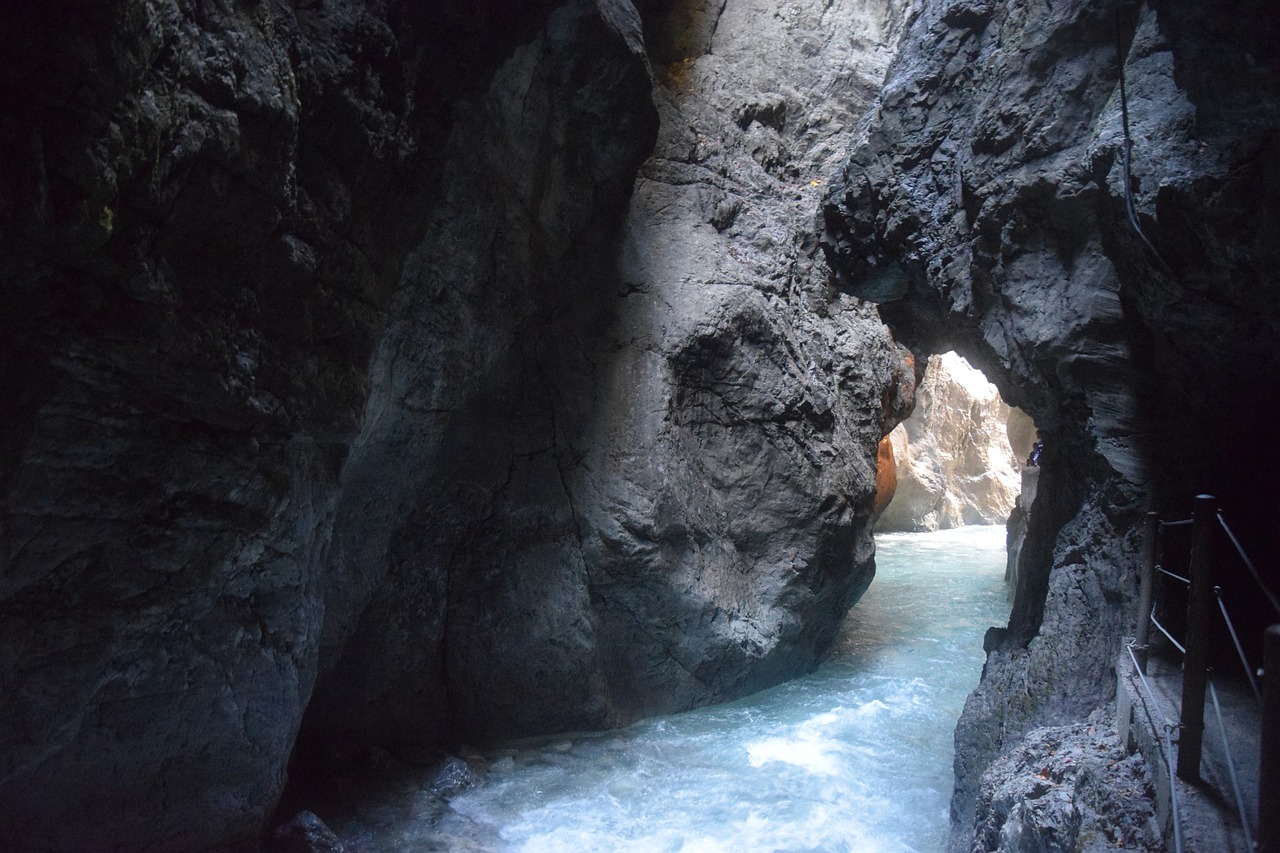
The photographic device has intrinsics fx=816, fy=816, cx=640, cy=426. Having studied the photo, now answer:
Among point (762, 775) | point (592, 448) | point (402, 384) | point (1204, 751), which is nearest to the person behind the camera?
point (1204, 751)

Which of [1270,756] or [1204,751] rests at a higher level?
[1270,756]

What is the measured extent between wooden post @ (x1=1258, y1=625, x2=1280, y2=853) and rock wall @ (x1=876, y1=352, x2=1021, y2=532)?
2382 cm

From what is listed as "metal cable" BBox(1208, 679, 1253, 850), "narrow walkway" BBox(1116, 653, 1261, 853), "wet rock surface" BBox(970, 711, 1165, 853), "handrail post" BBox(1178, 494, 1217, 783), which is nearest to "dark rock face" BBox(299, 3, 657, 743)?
"wet rock surface" BBox(970, 711, 1165, 853)

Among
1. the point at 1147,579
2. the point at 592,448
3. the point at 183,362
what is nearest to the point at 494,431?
the point at 592,448

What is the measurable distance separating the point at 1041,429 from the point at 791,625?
10.9 ft

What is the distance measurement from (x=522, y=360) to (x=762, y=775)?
4.08 m

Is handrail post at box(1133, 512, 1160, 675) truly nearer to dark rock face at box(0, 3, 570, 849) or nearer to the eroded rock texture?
the eroded rock texture

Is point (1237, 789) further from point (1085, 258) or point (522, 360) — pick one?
point (522, 360)

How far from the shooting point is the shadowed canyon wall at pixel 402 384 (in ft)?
10.7

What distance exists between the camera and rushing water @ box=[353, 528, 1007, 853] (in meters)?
5.71

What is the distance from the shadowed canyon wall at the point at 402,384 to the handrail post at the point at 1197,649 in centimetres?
400

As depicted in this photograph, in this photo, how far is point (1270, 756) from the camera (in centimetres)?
165

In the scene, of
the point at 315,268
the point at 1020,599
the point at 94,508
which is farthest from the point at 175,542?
the point at 1020,599

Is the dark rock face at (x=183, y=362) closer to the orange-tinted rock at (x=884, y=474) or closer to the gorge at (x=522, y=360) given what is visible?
the gorge at (x=522, y=360)
